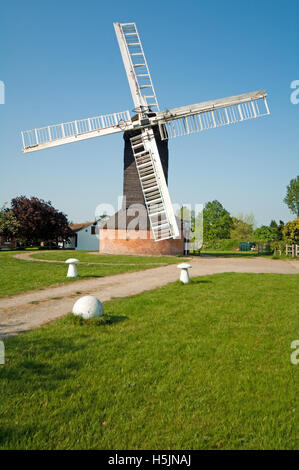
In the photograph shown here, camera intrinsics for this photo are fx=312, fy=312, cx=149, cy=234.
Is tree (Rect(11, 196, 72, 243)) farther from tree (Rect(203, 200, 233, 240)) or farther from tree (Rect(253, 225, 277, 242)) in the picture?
tree (Rect(253, 225, 277, 242))

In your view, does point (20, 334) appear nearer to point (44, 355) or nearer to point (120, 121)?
point (44, 355)

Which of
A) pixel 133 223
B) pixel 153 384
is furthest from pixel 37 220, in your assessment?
pixel 153 384

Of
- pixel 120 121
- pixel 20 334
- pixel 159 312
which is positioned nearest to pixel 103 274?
pixel 159 312

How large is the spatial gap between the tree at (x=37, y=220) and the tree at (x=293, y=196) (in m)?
48.1

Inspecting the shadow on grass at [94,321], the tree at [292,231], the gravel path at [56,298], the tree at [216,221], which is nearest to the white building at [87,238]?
the tree at [292,231]

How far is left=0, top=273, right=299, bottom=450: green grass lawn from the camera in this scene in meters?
2.92

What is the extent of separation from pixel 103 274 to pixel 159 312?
7.13 m

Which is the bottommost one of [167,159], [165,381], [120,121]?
[165,381]

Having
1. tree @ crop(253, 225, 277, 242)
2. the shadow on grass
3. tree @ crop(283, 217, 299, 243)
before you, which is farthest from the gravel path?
tree @ crop(253, 225, 277, 242)

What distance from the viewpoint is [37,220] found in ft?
123

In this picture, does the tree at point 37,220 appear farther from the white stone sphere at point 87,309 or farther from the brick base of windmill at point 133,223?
the white stone sphere at point 87,309

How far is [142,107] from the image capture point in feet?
74.1

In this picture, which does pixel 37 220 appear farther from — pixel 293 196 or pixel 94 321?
pixel 293 196

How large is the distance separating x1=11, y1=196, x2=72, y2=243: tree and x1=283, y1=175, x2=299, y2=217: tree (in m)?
48.1
